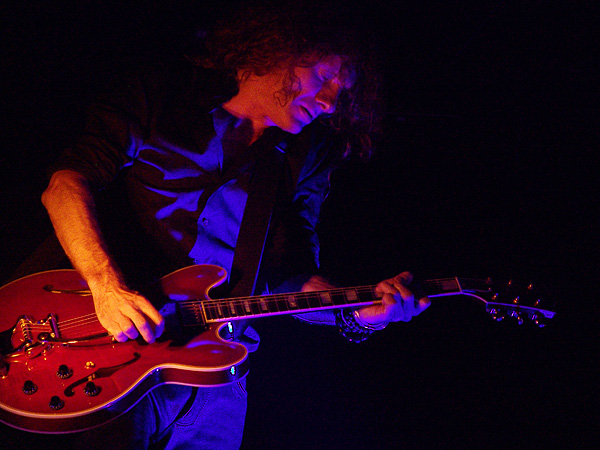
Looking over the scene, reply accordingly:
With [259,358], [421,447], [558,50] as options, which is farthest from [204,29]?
[421,447]

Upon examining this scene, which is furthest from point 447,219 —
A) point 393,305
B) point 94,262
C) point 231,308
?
point 94,262

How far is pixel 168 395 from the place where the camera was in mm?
1713

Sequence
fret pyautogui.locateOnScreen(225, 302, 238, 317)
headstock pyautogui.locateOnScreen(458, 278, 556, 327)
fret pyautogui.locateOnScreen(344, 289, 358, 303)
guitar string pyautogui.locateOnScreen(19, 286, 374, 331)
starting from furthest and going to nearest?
headstock pyautogui.locateOnScreen(458, 278, 556, 327) < fret pyautogui.locateOnScreen(344, 289, 358, 303) < fret pyautogui.locateOnScreen(225, 302, 238, 317) < guitar string pyautogui.locateOnScreen(19, 286, 374, 331)

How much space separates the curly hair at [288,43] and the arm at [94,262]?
121 centimetres

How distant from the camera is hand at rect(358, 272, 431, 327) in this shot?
207 cm

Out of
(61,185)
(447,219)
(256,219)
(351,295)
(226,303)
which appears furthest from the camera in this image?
(447,219)

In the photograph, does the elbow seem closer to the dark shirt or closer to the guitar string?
the dark shirt

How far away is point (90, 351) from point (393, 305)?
153 centimetres

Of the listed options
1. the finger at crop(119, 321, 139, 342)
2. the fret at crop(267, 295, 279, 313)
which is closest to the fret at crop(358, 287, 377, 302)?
the fret at crop(267, 295, 279, 313)

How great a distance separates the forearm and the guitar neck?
38 centimetres

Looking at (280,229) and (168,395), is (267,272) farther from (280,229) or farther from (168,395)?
(168,395)

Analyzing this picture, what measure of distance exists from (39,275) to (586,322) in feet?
14.9

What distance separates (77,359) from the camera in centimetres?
137

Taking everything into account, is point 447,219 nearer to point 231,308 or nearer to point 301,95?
point 301,95
